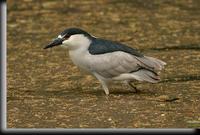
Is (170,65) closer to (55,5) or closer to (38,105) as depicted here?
(38,105)

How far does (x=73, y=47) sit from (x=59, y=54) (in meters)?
2.18

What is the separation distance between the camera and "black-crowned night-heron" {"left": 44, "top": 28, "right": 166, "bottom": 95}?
691 centimetres

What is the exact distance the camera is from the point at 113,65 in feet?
22.7

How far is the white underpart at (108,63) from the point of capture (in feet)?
22.7

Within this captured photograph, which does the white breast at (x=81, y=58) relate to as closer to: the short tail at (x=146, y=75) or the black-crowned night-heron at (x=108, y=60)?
the black-crowned night-heron at (x=108, y=60)

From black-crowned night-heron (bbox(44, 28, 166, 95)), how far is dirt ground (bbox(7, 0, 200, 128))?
23 cm

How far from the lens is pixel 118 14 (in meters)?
11.7

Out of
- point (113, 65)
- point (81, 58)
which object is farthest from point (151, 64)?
point (81, 58)

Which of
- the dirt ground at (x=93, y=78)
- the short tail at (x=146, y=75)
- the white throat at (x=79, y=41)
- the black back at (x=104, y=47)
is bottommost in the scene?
the dirt ground at (x=93, y=78)

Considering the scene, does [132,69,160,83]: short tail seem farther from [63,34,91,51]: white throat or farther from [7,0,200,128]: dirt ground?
[63,34,91,51]: white throat

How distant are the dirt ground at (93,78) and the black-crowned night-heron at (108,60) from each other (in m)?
0.23

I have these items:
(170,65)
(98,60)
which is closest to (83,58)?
(98,60)

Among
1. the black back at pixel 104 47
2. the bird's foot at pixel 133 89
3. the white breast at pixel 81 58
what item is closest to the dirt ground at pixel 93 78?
the bird's foot at pixel 133 89

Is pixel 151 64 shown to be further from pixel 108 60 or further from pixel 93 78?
pixel 93 78
